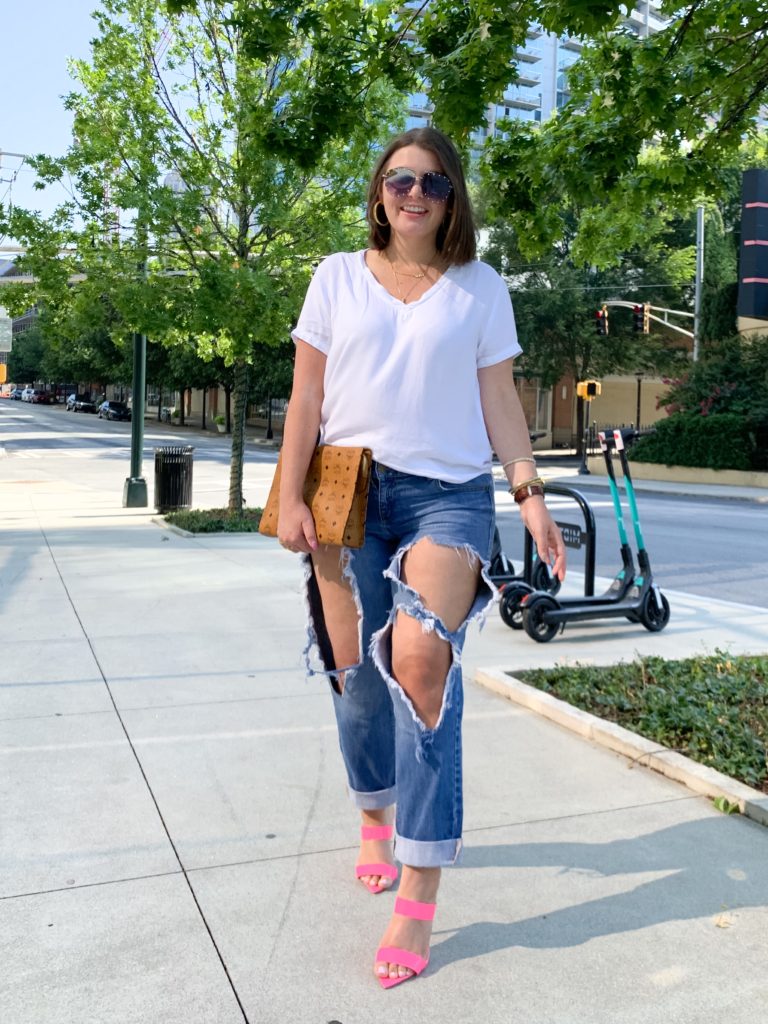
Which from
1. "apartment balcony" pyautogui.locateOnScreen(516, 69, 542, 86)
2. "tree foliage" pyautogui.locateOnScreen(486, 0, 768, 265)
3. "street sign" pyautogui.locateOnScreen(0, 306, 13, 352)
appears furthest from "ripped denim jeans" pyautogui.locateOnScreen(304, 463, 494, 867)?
"apartment balcony" pyautogui.locateOnScreen(516, 69, 542, 86)

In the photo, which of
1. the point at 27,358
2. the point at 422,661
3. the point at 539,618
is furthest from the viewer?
the point at 27,358

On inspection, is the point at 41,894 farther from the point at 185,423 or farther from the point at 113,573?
the point at 185,423

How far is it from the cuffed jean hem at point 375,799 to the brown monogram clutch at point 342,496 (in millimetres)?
781

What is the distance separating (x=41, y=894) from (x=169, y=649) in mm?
3285

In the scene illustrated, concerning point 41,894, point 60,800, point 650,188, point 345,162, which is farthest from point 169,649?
point 345,162

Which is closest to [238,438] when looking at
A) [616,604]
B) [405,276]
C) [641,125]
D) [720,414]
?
[616,604]

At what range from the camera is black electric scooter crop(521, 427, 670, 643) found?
6.73 meters

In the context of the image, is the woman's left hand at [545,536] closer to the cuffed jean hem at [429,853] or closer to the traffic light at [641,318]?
the cuffed jean hem at [429,853]

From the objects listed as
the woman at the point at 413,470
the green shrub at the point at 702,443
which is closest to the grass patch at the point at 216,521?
the woman at the point at 413,470

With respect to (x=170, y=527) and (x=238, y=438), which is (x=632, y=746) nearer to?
(x=170, y=527)

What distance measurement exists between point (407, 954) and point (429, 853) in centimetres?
24

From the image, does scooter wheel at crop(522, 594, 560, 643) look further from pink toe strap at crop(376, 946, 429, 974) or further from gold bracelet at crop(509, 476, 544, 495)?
pink toe strap at crop(376, 946, 429, 974)

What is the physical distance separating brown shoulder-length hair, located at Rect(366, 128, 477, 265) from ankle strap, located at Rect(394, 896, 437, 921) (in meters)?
1.70

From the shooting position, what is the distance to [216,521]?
1297 cm
